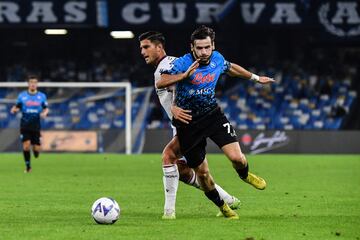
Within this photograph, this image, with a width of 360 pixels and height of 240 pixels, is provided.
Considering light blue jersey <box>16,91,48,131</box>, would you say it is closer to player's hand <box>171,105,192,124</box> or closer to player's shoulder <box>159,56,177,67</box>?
player's shoulder <box>159,56,177,67</box>

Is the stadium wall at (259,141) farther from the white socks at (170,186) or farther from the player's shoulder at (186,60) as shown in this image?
the player's shoulder at (186,60)

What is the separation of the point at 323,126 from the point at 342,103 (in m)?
1.33

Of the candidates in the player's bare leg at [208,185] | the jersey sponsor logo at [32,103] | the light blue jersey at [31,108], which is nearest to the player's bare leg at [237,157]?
the player's bare leg at [208,185]

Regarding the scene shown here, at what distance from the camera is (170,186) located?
35.3 ft

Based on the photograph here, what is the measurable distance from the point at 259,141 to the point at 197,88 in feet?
69.0

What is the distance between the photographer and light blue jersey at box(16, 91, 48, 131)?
2175cm

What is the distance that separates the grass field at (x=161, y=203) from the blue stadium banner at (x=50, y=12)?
8.04 metres

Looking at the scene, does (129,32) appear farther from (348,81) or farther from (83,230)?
(83,230)

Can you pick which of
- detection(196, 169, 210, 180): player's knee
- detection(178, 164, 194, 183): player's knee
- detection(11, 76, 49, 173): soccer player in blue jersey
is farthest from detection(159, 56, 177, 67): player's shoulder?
detection(11, 76, 49, 173): soccer player in blue jersey

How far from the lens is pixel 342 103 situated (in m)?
34.8

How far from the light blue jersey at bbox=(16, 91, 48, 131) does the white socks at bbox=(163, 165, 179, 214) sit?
11.4m

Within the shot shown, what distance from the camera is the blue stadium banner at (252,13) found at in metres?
30.7

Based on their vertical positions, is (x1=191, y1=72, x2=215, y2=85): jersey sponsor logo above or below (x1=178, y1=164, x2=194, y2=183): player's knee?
above

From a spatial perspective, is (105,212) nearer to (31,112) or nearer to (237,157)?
(237,157)
